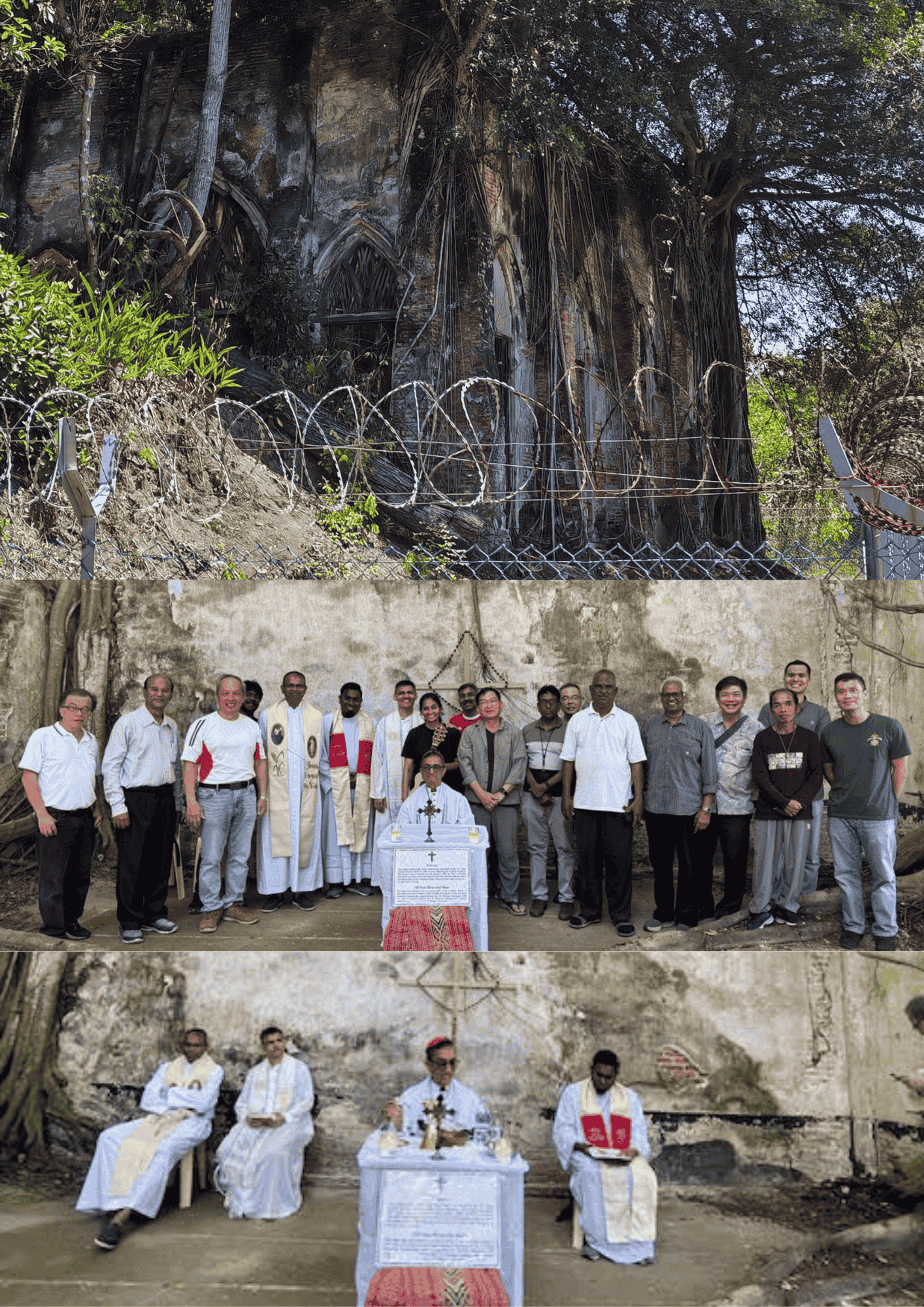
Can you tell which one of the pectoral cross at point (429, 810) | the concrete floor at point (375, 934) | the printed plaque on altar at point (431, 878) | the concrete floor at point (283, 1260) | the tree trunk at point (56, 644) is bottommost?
the concrete floor at point (283, 1260)

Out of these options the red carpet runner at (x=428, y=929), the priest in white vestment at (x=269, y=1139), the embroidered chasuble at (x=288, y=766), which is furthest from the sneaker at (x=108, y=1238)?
the embroidered chasuble at (x=288, y=766)

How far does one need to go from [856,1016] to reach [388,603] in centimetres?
379

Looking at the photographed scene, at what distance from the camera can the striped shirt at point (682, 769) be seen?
6.73 metres

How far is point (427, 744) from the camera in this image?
7.30m

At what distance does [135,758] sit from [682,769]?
3065mm

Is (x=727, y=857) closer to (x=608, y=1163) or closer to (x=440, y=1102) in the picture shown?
(x=608, y=1163)

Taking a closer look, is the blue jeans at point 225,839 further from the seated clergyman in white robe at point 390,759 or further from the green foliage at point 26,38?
the green foliage at point 26,38

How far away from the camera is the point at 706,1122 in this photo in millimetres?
5941

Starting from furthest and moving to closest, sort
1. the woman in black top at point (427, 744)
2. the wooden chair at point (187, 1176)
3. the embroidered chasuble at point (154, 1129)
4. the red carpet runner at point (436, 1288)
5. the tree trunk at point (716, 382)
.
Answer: the tree trunk at point (716, 382)
the woman in black top at point (427, 744)
the wooden chair at point (187, 1176)
the embroidered chasuble at point (154, 1129)
the red carpet runner at point (436, 1288)

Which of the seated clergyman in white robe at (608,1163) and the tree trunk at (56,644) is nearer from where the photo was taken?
the seated clergyman in white robe at (608,1163)

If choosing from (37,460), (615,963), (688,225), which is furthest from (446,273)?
(615,963)

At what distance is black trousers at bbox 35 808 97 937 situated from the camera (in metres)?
6.39

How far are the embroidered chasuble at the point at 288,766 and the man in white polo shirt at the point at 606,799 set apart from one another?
163cm

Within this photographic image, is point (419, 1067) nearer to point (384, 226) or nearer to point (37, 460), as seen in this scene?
point (37, 460)
